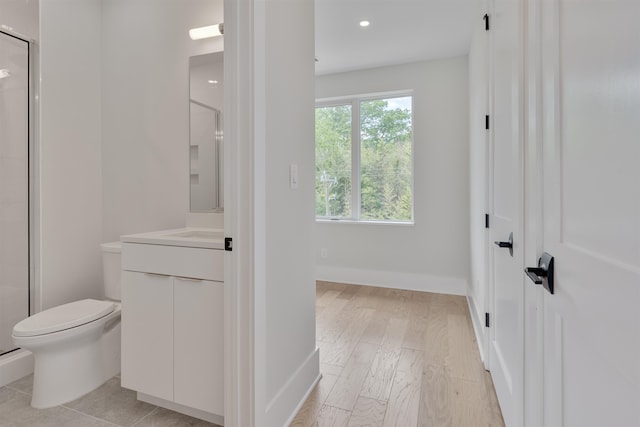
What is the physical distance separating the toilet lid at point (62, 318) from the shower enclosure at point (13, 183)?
1.66 ft

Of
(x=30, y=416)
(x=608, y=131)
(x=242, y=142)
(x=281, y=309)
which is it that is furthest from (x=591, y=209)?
(x=30, y=416)

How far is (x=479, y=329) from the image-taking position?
7.88 feet

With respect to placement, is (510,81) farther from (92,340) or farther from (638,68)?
(92,340)

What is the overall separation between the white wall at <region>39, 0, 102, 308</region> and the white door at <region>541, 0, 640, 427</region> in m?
2.78

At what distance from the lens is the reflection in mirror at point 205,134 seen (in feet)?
7.02

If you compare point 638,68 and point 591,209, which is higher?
point 638,68

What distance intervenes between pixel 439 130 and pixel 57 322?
3597 millimetres

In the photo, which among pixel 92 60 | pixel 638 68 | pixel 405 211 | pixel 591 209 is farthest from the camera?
pixel 405 211

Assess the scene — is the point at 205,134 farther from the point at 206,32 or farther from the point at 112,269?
the point at 112,269

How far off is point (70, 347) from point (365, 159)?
3.22 m

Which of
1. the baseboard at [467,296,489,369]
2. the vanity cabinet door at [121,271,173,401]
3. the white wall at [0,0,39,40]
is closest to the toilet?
the vanity cabinet door at [121,271,173,401]

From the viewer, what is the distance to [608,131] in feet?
2.06

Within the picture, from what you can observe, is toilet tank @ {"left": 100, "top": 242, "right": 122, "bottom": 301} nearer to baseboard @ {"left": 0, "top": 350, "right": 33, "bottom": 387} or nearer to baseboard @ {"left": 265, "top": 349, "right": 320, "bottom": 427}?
baseboard @ {"left": 0, "top": 350, "right": 33, "bottom": 387}

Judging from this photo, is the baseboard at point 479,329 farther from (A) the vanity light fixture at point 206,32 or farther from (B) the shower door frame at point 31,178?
(B) the shower door frame at point 31,178
